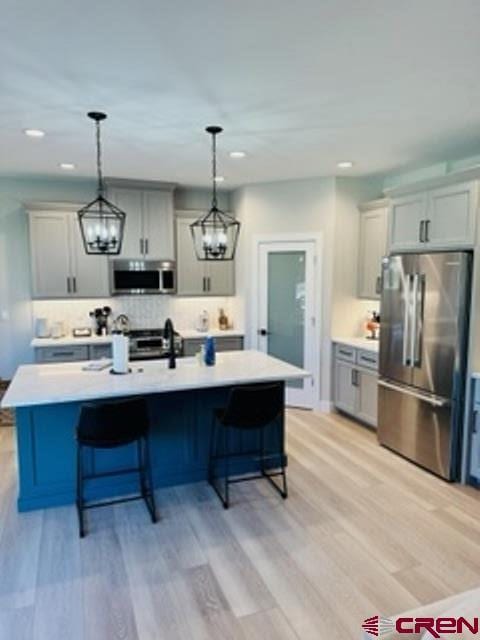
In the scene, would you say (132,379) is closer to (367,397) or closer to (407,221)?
(367,397)

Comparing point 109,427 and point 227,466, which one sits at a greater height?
point 109,427

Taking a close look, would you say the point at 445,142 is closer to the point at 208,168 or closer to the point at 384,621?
the point at 208,168

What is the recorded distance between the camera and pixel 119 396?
9.93 feet

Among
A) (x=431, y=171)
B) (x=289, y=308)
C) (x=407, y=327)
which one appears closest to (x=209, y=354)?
(x=407, y=327)

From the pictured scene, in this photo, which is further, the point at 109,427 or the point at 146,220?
the point at 146,220

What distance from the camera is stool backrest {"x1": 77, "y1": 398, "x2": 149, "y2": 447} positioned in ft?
9.29

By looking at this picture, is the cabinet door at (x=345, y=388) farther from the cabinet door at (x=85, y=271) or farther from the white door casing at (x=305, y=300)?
the cabinet door at (x=85, y=271)

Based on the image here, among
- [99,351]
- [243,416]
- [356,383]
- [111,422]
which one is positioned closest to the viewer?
[111,422]

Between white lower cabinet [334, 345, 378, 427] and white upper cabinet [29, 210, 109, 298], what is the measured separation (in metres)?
3.10

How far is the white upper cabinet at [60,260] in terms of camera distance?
512cm

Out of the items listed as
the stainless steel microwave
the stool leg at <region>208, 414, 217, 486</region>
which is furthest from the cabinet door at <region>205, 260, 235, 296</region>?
the stool leg at <region>208, 414, 217, 486</region>

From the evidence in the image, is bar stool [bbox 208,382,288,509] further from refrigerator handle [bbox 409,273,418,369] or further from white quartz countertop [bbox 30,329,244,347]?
white quartz countertop [bbox 30,329,244,347]

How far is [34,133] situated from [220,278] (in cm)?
296

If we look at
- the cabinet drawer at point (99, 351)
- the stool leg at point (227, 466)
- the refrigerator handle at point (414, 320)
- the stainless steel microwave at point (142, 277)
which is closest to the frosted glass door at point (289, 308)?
the stainless steel microwave at point (142, 277)
